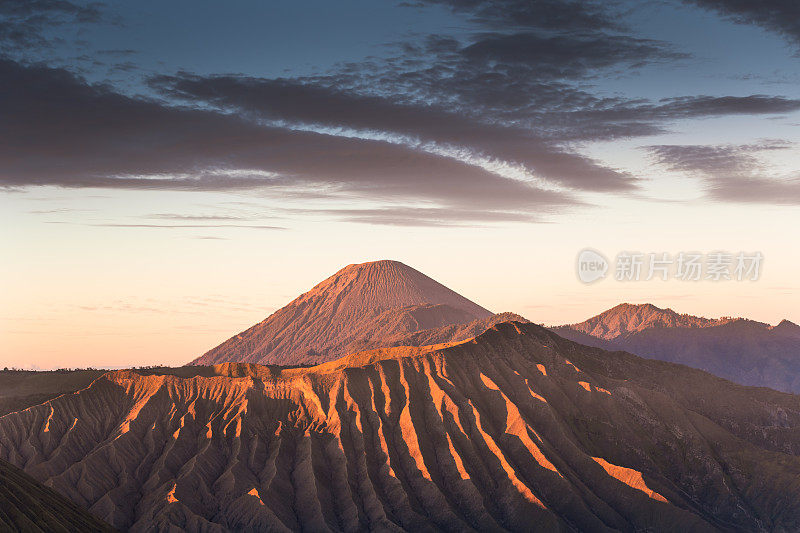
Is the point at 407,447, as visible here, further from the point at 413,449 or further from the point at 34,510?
the point at 34,510

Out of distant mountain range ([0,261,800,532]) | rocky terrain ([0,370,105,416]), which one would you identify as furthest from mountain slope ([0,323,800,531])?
rocky terrain ([0,370,105,416])

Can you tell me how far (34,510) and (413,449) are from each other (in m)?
67.3

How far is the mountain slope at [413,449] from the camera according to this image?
143500 mm

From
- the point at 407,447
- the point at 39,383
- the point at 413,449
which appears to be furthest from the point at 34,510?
the point at 39,383

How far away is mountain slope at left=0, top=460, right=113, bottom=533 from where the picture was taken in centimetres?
9881

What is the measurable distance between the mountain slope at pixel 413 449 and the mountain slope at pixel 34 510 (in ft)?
82.1

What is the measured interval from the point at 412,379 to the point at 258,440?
2876 centimetres

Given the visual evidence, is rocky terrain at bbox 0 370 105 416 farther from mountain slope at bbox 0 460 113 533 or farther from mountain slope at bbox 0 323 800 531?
mountain slope at bbox 0 460 113 533

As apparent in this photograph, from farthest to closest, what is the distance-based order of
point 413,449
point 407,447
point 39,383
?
point 39,383 < point 407,447 < point 413,449

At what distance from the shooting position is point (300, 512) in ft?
470

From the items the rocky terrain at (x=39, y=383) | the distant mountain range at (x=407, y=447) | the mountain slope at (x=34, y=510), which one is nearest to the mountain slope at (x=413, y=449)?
the distant mountain range at (x=407, y=447)

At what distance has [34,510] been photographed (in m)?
102

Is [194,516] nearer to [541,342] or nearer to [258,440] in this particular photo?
[258,440]

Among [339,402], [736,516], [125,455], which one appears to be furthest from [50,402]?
[736,516]
